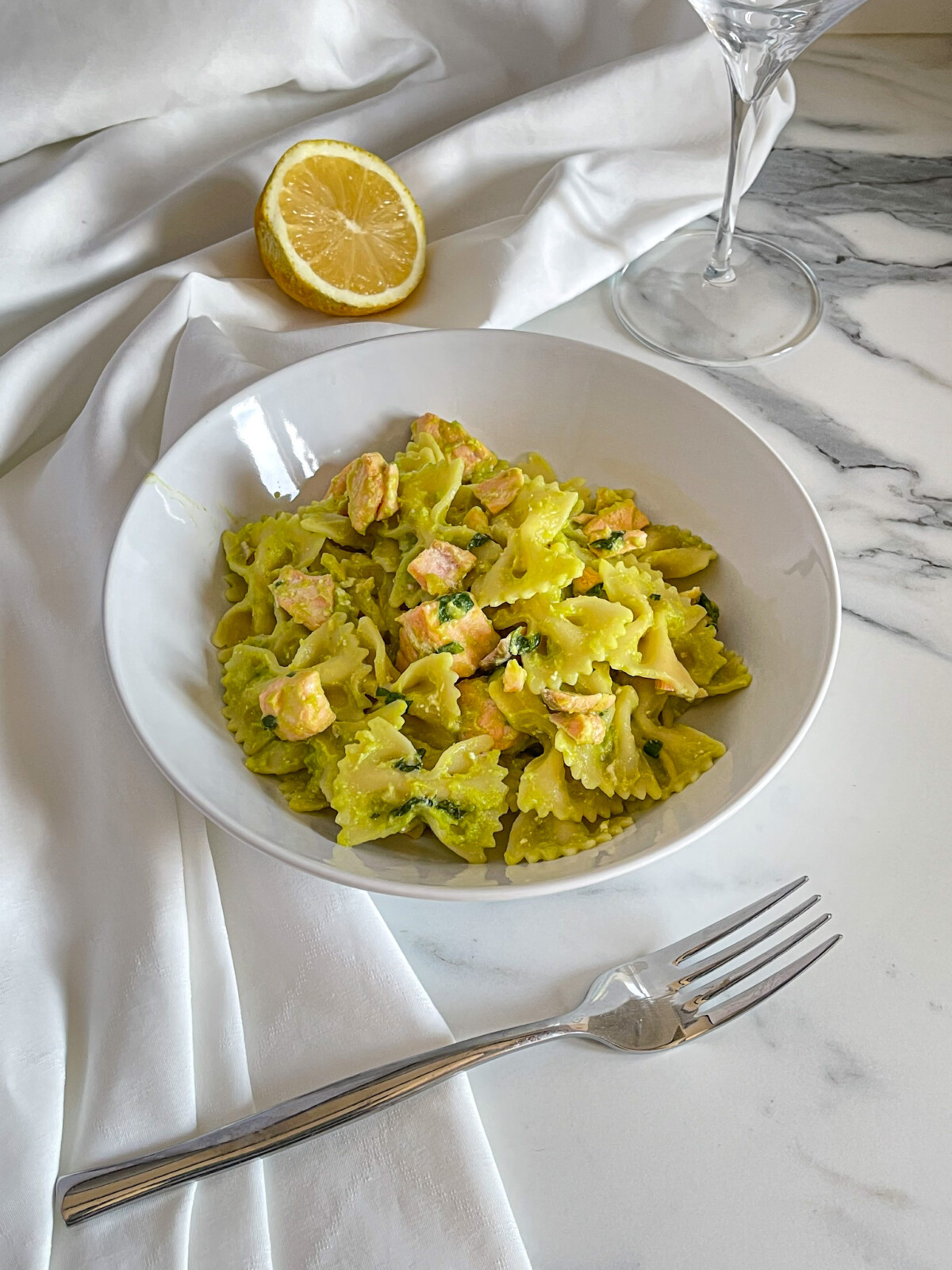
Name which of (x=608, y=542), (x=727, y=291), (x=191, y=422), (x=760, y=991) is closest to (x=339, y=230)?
(x=191, y=422)

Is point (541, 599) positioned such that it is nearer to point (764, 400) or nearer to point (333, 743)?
point (333, 743)

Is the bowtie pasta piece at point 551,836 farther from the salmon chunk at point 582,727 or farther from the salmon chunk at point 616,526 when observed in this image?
the salmon chunk at point 616,526

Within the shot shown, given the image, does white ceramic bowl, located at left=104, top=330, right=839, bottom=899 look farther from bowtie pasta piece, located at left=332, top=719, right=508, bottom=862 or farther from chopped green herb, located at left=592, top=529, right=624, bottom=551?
chopped green herb, located at left=592, top=529, right=624, bottom=551

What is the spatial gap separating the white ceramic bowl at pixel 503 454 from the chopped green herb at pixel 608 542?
186 millimetres

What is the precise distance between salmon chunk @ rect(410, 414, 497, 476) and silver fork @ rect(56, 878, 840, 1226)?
961 millimetres

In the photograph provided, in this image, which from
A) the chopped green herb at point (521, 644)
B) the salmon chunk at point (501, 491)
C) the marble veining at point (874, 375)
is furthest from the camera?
the marble veining at point (874, 375)

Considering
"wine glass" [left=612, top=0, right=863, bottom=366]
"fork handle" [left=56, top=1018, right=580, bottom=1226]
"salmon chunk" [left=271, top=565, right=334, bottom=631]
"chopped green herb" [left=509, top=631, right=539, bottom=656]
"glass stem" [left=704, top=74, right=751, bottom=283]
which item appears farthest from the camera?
"wine glass" [left=612, top=0, right=863, bottom=366]

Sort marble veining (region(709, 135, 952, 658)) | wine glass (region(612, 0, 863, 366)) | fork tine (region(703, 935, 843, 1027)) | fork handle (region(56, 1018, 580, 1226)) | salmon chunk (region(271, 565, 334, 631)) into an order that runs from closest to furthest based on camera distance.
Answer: fork handle (region(56, 1018, 580, 1226)), fork tine (region(703, 935, 843, 1027)), salmon chunk (region(271, 565, 334, 631)), marble veining (region(709, 135, 952, 658)), wine glass (region(612, 0, 863, 366))

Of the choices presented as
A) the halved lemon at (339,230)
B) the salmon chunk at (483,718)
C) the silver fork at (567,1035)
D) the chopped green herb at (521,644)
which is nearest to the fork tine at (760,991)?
the silver fork at (567,1035)

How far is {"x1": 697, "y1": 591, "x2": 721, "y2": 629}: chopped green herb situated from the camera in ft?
6.31

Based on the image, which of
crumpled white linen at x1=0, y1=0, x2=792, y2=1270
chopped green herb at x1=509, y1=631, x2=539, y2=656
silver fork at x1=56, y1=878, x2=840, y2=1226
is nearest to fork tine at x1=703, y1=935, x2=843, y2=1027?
silver fork at x1=56, y1=878, x2=840, y2=1226

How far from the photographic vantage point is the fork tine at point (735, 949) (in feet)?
5.17

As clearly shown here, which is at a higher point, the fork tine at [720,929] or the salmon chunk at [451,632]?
the salmon chunk at [451,632]

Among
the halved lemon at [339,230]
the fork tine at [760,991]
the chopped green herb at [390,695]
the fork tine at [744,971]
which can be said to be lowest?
the fork tine at [760,991]
